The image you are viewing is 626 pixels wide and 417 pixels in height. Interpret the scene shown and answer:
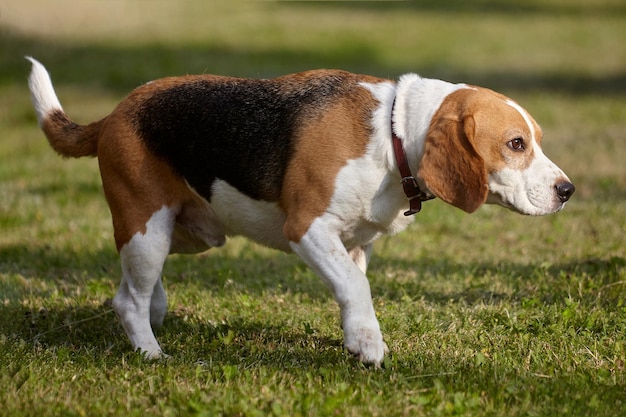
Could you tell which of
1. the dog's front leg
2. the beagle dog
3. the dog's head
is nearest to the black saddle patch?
the beagle dog

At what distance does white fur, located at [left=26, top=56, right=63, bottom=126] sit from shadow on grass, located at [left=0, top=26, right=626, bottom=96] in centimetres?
1106

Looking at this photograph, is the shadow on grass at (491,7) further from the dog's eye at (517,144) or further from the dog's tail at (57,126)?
the dog's eye at (517,144)

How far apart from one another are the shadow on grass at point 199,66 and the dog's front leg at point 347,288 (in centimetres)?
1254

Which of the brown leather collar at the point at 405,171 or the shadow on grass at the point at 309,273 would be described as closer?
the brown leather collar at the point at 405,171

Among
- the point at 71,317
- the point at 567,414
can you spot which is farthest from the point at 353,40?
the point at 567,414

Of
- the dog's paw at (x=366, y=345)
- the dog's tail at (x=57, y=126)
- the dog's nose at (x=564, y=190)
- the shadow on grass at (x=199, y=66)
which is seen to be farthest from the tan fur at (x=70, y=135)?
the shadow on grass at (x=199, y=66)

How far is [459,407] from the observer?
446 centimetres

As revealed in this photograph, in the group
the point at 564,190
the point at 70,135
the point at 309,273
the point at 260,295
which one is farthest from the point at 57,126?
the point at 564,190

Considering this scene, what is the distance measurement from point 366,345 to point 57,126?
262 cm

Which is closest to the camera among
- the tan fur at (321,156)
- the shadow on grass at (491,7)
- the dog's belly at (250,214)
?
the tan fur at (321,156)

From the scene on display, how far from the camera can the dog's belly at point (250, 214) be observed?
546cm

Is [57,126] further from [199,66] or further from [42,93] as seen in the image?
[199,66]

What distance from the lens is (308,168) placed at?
16.9 ft

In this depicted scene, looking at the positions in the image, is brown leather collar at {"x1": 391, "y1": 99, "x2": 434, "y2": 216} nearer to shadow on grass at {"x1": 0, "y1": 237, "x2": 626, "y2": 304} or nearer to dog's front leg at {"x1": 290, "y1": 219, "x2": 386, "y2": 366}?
dog's front leg at {"x1": 290, "y1": 219, "x2": 386, "y2": 366}
